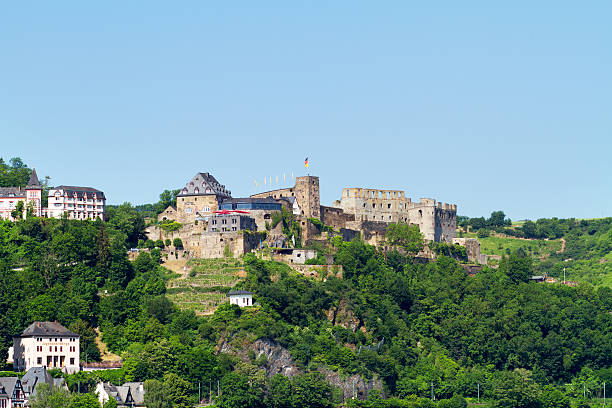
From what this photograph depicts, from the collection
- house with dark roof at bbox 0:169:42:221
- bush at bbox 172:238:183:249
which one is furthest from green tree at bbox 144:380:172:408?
house with dark roof at bbox 0:169:42:221

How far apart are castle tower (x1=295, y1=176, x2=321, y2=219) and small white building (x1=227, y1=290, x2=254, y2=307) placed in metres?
20.1

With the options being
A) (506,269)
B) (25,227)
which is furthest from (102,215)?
(506,269)

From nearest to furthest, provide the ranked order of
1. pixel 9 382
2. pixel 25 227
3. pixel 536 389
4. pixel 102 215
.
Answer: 1. pixel 9 382
2. pixel 536 389
3. pixel 25 227
4. pixel 102 215

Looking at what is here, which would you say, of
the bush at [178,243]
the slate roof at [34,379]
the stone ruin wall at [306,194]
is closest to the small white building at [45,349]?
the slate roof at [34,379]

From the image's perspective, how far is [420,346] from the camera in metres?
112

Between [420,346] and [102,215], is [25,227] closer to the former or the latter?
[102,215]

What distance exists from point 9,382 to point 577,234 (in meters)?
101

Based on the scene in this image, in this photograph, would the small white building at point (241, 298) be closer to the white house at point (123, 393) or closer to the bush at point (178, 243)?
the bush at point (178, 243)

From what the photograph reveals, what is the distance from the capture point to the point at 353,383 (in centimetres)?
10194

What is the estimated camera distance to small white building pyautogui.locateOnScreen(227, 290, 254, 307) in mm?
105312

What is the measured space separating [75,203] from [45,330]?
88.7 ft

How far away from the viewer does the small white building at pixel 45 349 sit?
95.4m

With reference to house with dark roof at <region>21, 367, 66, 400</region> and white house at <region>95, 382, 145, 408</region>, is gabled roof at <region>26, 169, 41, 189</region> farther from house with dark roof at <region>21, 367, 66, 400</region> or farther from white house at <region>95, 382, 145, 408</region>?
white house at <region>95, 382, 145, 408</region>

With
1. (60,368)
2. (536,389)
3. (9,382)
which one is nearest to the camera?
(9,382)
